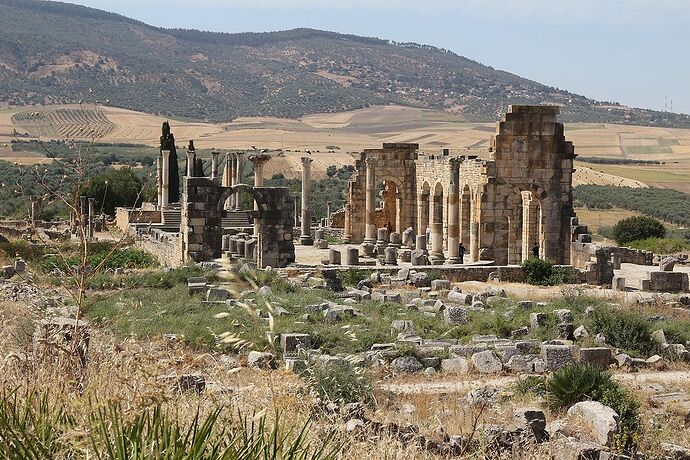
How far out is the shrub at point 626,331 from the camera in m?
15.5

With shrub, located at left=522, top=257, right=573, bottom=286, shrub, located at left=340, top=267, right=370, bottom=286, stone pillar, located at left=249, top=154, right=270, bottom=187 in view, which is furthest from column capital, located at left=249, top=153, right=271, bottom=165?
shrub, located at left=522, top=257, right=573, bottom=286

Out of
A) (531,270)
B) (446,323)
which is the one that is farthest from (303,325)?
(531,270)

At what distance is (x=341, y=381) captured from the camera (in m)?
10.9

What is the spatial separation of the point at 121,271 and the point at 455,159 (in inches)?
420

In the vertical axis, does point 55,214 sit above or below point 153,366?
below

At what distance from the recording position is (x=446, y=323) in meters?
17.0

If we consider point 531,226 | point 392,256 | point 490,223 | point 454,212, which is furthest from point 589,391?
point 531,226

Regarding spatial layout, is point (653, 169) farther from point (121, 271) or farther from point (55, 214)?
point (121, 271)

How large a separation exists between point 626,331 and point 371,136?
142275 millimetres

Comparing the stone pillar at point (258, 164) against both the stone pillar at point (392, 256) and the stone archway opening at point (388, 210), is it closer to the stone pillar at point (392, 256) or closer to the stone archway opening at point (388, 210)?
the stone archway opening at point (388, 210)

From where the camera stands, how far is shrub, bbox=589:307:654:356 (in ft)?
50.9

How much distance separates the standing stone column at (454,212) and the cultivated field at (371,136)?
67780mm

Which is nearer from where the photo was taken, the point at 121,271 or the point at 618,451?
the point at 618,451

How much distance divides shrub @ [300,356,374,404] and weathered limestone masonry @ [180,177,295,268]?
1728 centimetres
